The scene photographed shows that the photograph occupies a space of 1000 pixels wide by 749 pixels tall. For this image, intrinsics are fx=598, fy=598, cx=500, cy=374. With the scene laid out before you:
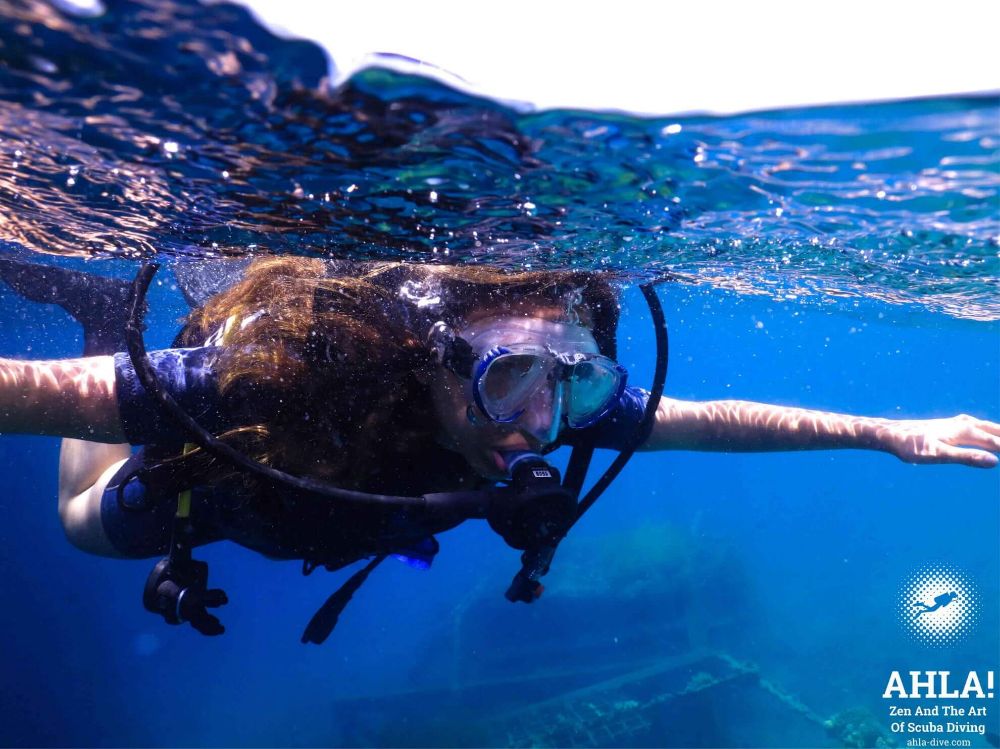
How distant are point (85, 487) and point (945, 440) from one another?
26.1ft

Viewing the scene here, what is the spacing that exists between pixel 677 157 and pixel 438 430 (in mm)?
2833

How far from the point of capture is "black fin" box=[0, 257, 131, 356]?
621 cm

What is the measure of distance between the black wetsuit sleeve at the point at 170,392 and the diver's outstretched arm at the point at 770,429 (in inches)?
159

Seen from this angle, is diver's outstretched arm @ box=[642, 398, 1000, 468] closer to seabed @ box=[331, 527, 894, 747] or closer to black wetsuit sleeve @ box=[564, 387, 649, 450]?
black wetsuit sleeve @ box=[564, 387, 649, 450]

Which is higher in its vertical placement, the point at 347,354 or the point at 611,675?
the point at 347,354

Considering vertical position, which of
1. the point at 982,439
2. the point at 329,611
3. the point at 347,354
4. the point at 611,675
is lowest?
the point at 611,675

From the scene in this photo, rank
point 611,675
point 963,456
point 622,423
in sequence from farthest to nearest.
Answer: point 611,675, point 622,423, point 963,456

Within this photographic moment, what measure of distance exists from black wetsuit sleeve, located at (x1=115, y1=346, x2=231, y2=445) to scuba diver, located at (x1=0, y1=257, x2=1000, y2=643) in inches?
0.4

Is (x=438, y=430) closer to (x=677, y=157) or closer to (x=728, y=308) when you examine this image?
(x=677, y=157)

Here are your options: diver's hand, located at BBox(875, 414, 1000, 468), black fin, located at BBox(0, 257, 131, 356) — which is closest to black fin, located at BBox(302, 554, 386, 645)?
black fin, located at BBox(0, 257, 131, 356)

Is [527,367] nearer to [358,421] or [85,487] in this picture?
[358,421]

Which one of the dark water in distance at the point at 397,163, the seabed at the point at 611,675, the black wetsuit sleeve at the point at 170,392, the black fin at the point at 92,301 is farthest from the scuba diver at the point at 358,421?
the seabed at the point at 611,675

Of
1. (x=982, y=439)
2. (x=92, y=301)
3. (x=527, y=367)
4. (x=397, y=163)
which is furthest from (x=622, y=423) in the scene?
(x=92, y=301)

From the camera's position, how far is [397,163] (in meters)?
4.58
